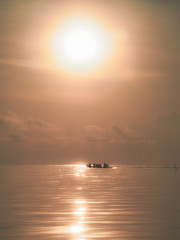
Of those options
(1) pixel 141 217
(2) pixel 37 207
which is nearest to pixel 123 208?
(1) pixel 141 217

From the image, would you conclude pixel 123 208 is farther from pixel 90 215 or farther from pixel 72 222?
pixel 72 222

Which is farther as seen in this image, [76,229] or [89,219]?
[89,219]

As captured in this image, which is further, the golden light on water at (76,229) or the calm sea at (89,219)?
the golden light on water at (76,229)

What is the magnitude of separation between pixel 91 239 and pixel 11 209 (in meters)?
18.2

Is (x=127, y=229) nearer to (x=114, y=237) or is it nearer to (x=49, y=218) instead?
(x=114, y=237)

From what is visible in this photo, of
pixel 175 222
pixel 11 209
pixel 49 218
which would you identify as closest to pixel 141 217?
pixel 175 222

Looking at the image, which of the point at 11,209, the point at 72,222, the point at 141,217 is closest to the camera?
the point at 72,222

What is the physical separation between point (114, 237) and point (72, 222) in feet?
23.3

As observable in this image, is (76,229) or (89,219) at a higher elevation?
(89,219)

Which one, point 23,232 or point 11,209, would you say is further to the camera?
point 11,209

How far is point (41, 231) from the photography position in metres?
31.4

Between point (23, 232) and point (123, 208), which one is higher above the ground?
point (123, 208)

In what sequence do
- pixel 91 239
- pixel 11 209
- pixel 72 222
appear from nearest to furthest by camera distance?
pixel 91 239, pixel 72 222, pixel 11 209

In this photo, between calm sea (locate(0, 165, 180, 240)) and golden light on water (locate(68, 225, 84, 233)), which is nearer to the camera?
calm sea (locate(0, 165, 180, 240))
